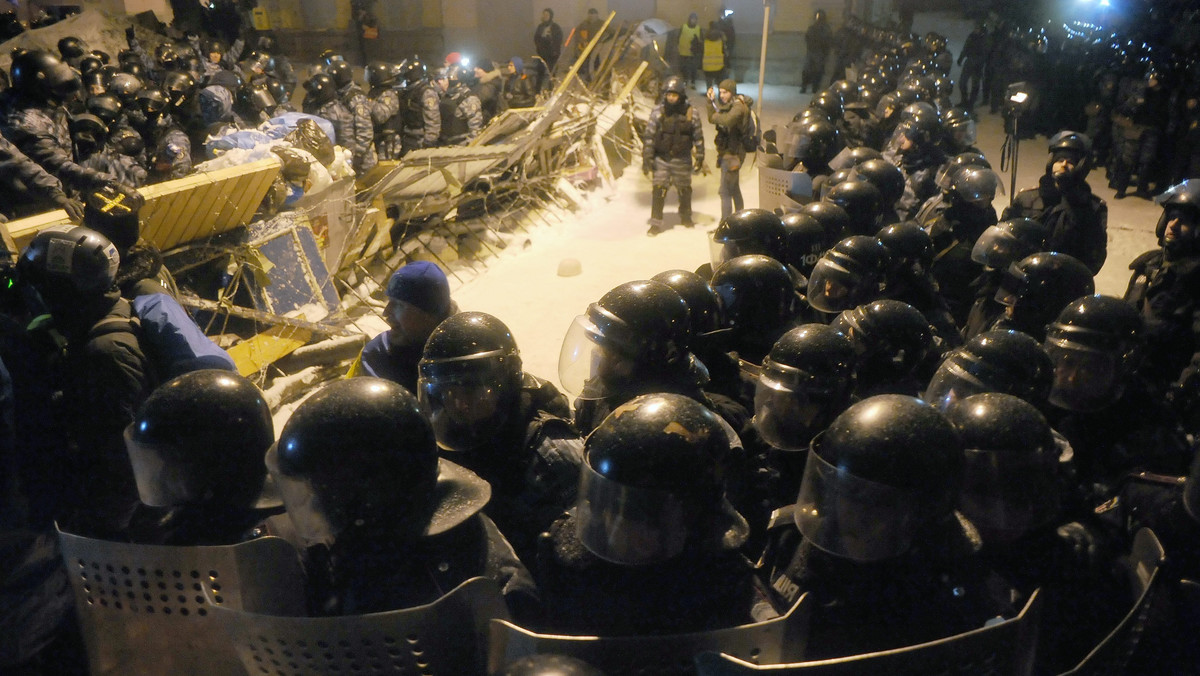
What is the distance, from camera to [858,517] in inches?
72.2

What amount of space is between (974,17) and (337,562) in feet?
83.9

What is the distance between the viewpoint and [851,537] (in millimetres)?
1851

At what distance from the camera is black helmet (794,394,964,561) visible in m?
1.80

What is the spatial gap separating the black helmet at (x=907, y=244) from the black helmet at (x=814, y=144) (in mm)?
2895

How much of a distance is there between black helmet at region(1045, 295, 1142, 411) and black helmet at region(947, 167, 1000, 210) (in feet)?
8.15

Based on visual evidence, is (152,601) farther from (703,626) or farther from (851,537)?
(851,537)

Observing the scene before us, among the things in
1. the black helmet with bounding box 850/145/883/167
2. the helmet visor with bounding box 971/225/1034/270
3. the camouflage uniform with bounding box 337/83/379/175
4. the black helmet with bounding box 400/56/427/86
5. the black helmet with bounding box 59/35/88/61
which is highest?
the black helmet with bounding box 59/35/88/61

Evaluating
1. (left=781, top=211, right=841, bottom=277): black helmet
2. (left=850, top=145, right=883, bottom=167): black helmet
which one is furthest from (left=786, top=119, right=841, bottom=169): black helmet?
(left=781, top=211, right=841, bottom=277): black helmet

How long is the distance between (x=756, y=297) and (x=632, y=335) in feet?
3.21

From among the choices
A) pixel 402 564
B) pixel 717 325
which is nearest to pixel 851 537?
pixel 402 564

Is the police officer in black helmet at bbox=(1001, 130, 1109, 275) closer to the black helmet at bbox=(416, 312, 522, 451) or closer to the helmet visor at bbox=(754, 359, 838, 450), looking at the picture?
the helmet visor at bbox=(754, 359, 838, 450)

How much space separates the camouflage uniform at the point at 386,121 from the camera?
10.6 metres

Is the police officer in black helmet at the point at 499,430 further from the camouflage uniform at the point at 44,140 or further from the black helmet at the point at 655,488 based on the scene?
the camouflage uniform at the point at 44,140

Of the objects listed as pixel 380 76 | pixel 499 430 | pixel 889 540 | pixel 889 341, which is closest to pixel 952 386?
pixel 889 341
